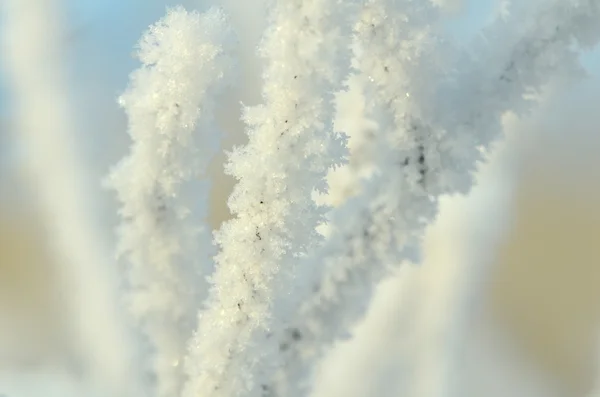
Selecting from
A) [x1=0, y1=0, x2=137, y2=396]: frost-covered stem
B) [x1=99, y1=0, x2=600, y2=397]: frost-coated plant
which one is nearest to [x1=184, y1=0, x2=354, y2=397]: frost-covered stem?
[x1=99, y1=0, x2=600, y2=397]: frost-coated plant

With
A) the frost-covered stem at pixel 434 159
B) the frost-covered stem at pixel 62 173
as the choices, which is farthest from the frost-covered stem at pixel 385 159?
the frost-covered stem at pixel 62 173

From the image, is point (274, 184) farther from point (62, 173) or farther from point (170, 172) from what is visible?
point (62, 173)

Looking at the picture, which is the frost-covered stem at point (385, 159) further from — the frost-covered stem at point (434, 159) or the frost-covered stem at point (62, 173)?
the frost-covered stem at point (62, 173)

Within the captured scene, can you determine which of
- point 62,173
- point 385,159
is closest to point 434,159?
point 385,159

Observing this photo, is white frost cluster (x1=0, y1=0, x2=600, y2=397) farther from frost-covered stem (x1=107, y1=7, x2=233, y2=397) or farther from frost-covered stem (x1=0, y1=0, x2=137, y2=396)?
frost-covered stem (x1=0, y1=0, x2=137, y2=396)

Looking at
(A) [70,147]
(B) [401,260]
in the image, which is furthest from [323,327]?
(A) [70,147]
